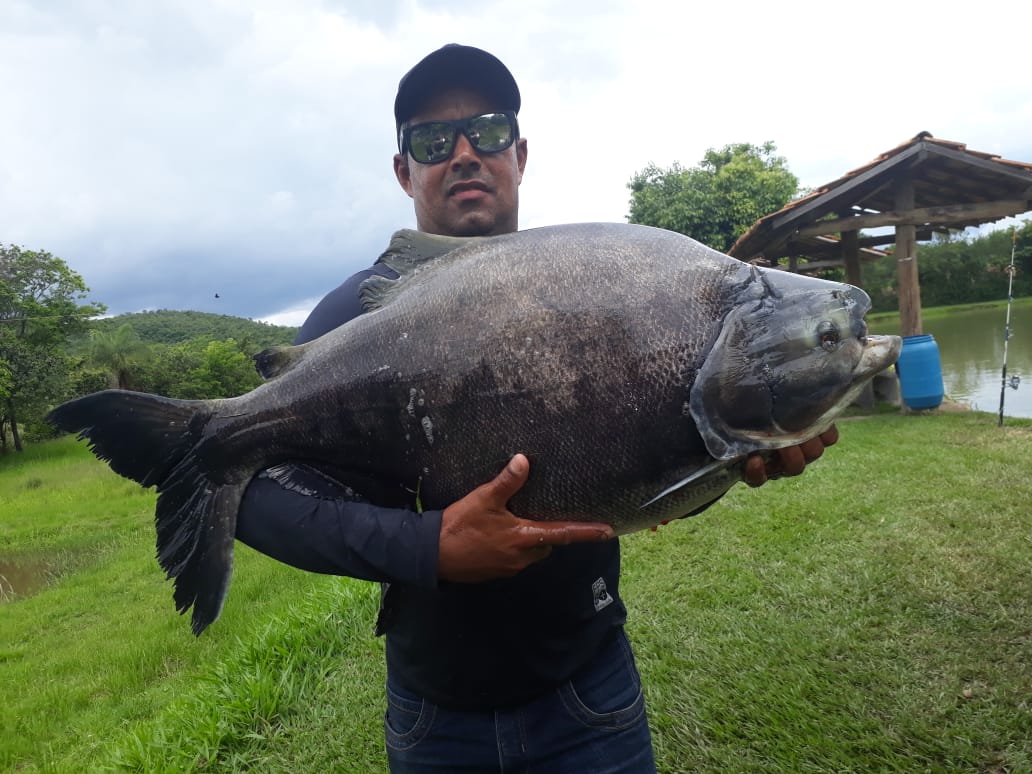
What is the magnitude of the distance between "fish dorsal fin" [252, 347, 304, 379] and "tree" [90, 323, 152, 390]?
38830 millimetres

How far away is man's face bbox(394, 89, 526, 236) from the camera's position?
2131 millimetres

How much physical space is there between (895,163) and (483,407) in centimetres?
1017

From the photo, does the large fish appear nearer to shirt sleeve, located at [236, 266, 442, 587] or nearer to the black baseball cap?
shirt sleeve, located at [236, 266, 442, 587]

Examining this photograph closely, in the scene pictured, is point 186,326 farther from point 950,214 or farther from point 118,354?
point 950,214

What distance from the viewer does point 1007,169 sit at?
28.9 feet

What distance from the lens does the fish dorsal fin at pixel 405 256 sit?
183 cm

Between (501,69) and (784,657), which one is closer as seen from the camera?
(501,69)

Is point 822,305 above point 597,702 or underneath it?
above

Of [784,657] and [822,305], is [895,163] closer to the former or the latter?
[784,657]

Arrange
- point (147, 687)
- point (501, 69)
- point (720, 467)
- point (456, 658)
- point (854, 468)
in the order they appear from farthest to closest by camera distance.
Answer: point (854, 468) → point (147, 687) → point (501, 69) → point (456, 658) → point (720, 467)

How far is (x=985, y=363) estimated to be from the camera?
53.0 feet

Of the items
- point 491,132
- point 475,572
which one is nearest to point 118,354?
point 491,132

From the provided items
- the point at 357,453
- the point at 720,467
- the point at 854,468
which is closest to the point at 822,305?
the point at 720,467

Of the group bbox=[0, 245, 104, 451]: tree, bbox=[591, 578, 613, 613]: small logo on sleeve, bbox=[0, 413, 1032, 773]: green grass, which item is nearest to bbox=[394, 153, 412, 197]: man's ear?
bbox=[591, 578, 613, 613]: small logo on sleeve
